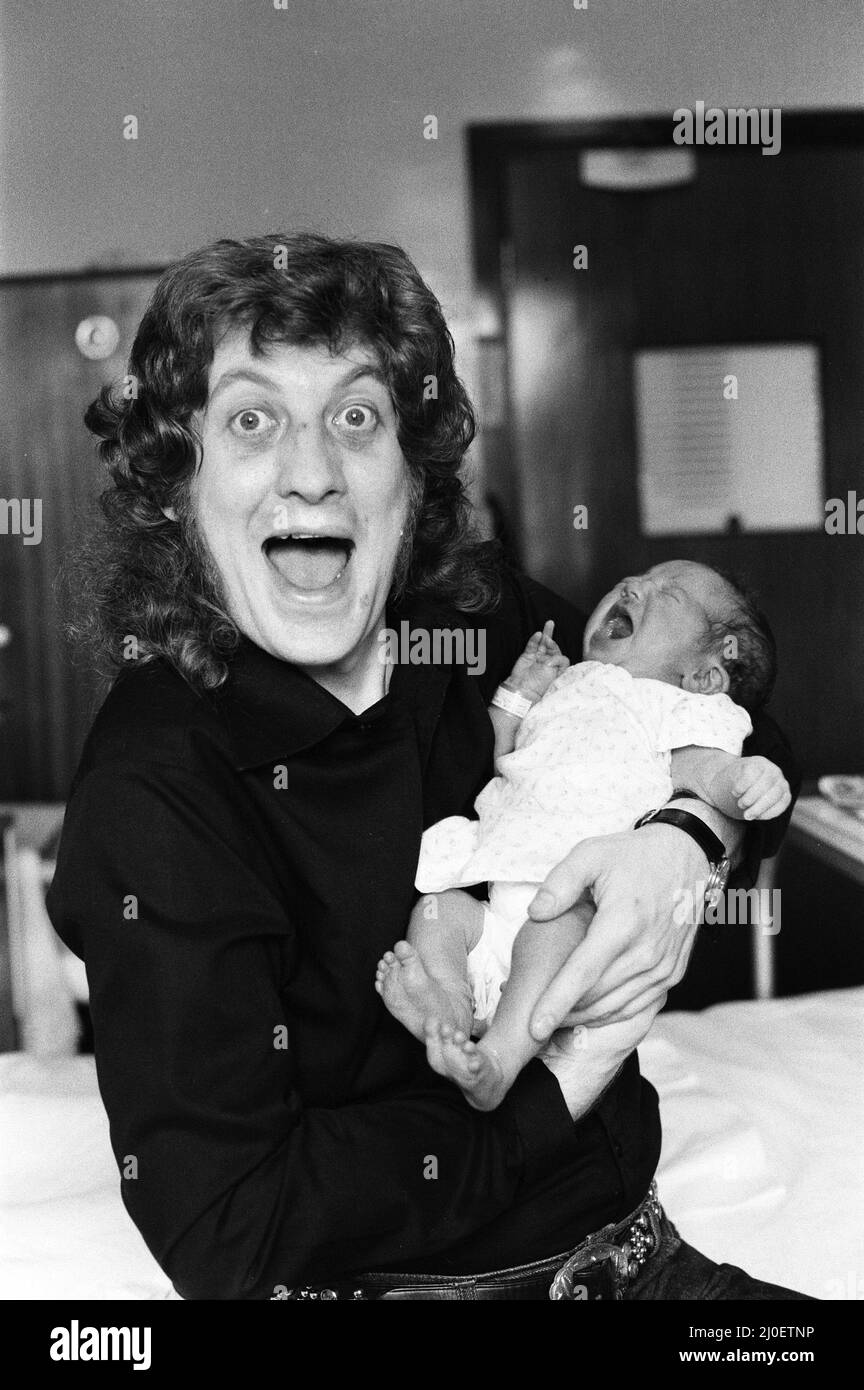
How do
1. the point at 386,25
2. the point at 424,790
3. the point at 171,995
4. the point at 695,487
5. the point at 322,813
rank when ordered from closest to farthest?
1. the point at 171,995
2. the point at 322,813
3. the point at 424,790
4. the point at 386,25
5. the point at 695,487

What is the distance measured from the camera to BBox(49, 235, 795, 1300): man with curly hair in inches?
39.3

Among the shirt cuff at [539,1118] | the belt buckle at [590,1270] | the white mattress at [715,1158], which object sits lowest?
the white mattress at [715,1158]

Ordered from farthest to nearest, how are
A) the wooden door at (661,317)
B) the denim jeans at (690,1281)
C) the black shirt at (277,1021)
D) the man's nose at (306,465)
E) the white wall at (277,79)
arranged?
the wooden door at (661,317)
the white wall at (277,79)
the denim jeans at (690,1281)
the man's nose at (306,465)
the black shirt at (277,1021)

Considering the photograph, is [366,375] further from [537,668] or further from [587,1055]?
[587,1055]

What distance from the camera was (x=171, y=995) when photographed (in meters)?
0.98

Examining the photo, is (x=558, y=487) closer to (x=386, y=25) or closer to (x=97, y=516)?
(x=386, y=25)

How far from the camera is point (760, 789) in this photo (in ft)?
3.84

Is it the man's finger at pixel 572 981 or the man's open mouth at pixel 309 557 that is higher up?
the man's open mouth at pixel 309 557

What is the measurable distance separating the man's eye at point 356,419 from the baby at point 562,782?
0.32 metres

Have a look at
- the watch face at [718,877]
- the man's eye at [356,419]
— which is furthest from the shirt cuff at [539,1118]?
the man's eye at [356,419]

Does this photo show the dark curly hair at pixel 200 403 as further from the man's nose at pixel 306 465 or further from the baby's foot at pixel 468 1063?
the baby's foot at pixel 468 1063

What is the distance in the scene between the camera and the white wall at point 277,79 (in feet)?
4.99
